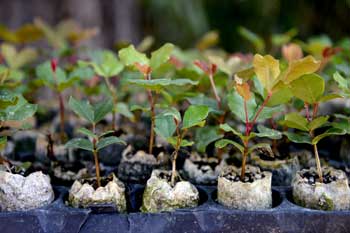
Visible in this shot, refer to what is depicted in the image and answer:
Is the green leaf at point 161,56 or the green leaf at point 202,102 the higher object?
the green leaf at point 161,56

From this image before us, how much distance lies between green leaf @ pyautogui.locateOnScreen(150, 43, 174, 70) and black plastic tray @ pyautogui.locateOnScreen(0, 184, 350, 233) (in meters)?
0.22

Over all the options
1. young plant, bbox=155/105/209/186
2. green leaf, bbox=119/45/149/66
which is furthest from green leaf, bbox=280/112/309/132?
green leaf, bbox=119/45/149/66

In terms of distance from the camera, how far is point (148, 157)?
71 cm

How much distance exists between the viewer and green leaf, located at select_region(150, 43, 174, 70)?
2.16ft

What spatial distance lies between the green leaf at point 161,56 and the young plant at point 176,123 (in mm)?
82

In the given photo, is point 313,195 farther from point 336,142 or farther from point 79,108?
point 79,108

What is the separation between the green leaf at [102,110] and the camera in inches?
26.0

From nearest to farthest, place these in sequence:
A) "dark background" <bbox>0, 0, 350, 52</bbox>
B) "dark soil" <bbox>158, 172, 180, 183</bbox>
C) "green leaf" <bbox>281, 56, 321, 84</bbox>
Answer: "green leaf" <bbox>281, 56, 321, 84</bbox> < "dark soil" <bbox>158, 172, 180, 183</bbox> < "dark background" <bbox>0, 0, 350, 52</bbox>

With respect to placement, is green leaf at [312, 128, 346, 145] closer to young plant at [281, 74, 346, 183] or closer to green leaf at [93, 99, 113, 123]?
young plant at [281, 74, 346, 183]

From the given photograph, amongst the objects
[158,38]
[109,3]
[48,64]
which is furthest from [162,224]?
[158,38]

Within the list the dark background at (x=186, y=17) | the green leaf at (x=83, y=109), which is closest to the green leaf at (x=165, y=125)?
the green leaf at (x=83, y=109)

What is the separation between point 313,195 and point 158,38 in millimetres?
2170

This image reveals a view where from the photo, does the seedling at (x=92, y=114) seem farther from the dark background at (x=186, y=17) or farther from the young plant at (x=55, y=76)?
the dark background at (x=186, y=17)

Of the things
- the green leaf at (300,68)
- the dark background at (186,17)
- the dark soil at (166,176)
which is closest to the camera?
the green leaf at (300,68)
